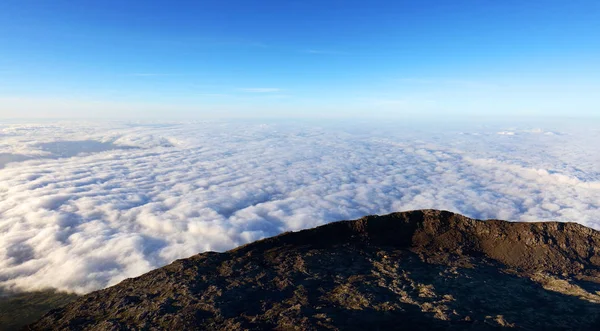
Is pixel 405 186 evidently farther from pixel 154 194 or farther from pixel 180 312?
pixel 180 312

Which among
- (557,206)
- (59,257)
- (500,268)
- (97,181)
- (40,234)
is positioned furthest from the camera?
(97,181)

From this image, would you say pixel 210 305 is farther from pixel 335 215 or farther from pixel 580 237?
pixel 335 215

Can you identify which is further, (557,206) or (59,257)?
(557,206)

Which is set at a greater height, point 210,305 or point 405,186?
point 210,305

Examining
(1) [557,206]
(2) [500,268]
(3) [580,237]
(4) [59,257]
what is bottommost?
(1) [557,206]

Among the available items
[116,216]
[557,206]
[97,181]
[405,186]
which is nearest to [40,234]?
[116,216]

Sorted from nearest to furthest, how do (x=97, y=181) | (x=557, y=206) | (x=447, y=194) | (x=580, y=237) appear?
1. (x=580, y=237)
2. (x=557, y=206)
3. (x=447, y=194)
4. (x=97, y=181)

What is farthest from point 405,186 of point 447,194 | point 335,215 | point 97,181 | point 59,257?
point 97,181
